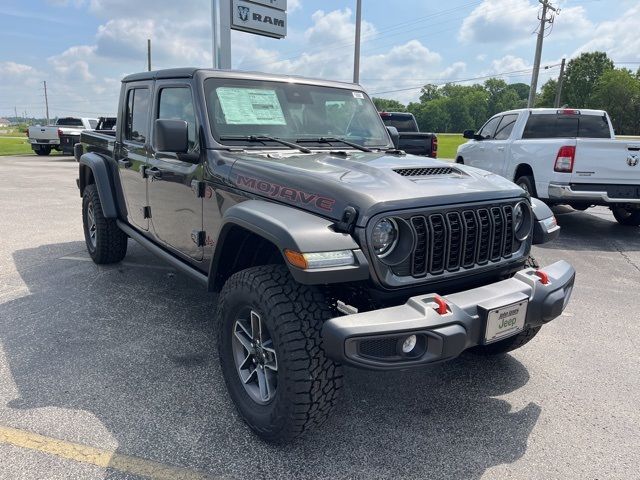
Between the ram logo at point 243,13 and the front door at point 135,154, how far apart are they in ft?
34.4

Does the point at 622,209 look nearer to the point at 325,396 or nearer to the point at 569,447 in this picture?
the point at 569,447

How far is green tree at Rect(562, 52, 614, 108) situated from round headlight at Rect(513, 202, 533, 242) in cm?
8877

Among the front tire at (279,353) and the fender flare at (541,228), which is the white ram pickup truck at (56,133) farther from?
the fender flare at (541,228)

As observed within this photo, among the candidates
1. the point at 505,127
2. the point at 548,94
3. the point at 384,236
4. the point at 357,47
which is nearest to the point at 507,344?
the point at 384,236

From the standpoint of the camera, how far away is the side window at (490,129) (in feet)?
31.6

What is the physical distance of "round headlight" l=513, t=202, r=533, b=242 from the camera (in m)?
3.03

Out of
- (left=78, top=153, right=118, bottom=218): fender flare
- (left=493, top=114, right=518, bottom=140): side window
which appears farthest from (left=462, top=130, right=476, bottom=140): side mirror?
(left=78, top=153, right=118, bottom=218): fender flare

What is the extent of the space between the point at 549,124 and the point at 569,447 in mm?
7260

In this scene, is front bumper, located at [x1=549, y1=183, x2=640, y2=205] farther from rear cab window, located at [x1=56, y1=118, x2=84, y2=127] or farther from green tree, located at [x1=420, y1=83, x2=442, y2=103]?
green tree, located at [x1=420, y1=83, x2=442, y2=103]

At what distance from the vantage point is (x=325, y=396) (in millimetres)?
2344

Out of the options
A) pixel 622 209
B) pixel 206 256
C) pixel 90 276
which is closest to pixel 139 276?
pixel 90 276

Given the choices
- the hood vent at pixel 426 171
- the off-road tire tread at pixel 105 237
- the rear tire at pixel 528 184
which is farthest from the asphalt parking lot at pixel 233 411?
the rear tire at pixel 528 184

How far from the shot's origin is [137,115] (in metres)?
4.50

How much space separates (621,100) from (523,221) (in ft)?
272
